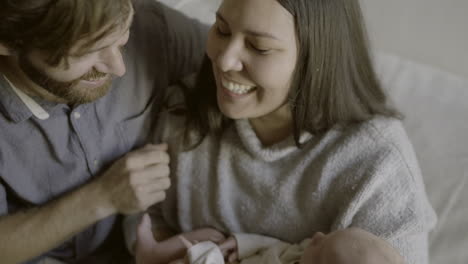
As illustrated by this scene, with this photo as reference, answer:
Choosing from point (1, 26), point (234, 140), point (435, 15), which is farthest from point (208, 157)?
point (435, 15)

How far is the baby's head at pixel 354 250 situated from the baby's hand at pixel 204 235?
357 millimetres

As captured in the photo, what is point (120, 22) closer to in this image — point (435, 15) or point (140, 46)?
point (140, 46)

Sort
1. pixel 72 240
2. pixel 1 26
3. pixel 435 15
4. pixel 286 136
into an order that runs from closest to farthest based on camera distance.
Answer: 1. pixel 1 26
2. pixel 286 136
3. pixel 72 240
4. pixel 435 15

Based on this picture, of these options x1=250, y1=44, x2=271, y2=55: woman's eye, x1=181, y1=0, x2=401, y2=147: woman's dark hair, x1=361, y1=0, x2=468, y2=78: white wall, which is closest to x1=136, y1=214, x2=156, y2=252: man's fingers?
x1=181, y1=0, x2=401, y2=147: woman's dark hair

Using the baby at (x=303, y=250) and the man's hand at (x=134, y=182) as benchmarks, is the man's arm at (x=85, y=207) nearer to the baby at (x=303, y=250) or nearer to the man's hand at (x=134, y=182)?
the man's hand at (x=134, y=182)

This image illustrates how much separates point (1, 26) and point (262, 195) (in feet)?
2.51

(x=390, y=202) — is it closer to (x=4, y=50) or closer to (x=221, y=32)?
(x=221, y=32)

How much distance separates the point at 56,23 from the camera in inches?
43.1

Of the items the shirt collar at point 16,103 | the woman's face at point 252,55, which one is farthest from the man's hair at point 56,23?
the woman's face at point 252,55

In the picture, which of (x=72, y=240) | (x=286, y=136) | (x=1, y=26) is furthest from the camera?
(x=72, y=240)

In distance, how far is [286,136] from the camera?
1.36 m

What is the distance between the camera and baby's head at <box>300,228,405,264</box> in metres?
1.06

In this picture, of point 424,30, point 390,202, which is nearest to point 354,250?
point 390,202

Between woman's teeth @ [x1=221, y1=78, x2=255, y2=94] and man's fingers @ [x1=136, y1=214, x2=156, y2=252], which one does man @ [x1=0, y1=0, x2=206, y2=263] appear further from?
woman's teeth @ [x1=221, y1=78, x2=255, y2=94]
